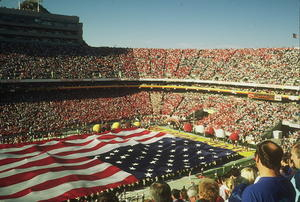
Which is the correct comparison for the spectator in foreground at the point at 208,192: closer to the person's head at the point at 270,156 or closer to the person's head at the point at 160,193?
Answer: the person's head at the point at 160,193

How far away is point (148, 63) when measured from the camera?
65.6 metres

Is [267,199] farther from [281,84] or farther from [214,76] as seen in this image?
[214,76]

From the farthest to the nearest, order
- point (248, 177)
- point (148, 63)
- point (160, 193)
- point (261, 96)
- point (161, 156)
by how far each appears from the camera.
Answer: point (148, 63), point (261, 96), point (161, 156), point (248, 177), point (160, 193)

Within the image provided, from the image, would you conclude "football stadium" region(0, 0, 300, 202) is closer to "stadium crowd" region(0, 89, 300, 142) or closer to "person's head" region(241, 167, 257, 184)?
"stadium crowd" region(0, 89, 300, 142)

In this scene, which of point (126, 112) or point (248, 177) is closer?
point (248, 177)

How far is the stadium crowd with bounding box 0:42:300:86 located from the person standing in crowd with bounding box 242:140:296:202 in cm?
4313

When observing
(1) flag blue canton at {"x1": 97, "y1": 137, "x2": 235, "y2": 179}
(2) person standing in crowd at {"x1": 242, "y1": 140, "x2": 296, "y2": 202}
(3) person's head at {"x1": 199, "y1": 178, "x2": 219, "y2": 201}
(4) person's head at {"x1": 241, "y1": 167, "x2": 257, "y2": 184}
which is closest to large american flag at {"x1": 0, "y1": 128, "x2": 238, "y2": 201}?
(1) flag blue canton at {"x1": 97, "y1": 137, "x2": 235, "y2": 179}

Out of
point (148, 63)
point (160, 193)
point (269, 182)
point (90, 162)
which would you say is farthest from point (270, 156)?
point (148, 63)

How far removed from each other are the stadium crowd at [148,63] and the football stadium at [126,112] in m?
0.26

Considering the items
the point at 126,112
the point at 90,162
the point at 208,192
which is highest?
the point at 208,192

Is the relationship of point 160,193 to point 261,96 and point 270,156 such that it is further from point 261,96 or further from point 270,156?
point 261,96

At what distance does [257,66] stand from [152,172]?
123 feet

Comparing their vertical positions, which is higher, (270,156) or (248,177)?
(270,156)

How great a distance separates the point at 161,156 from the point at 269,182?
22328mm
